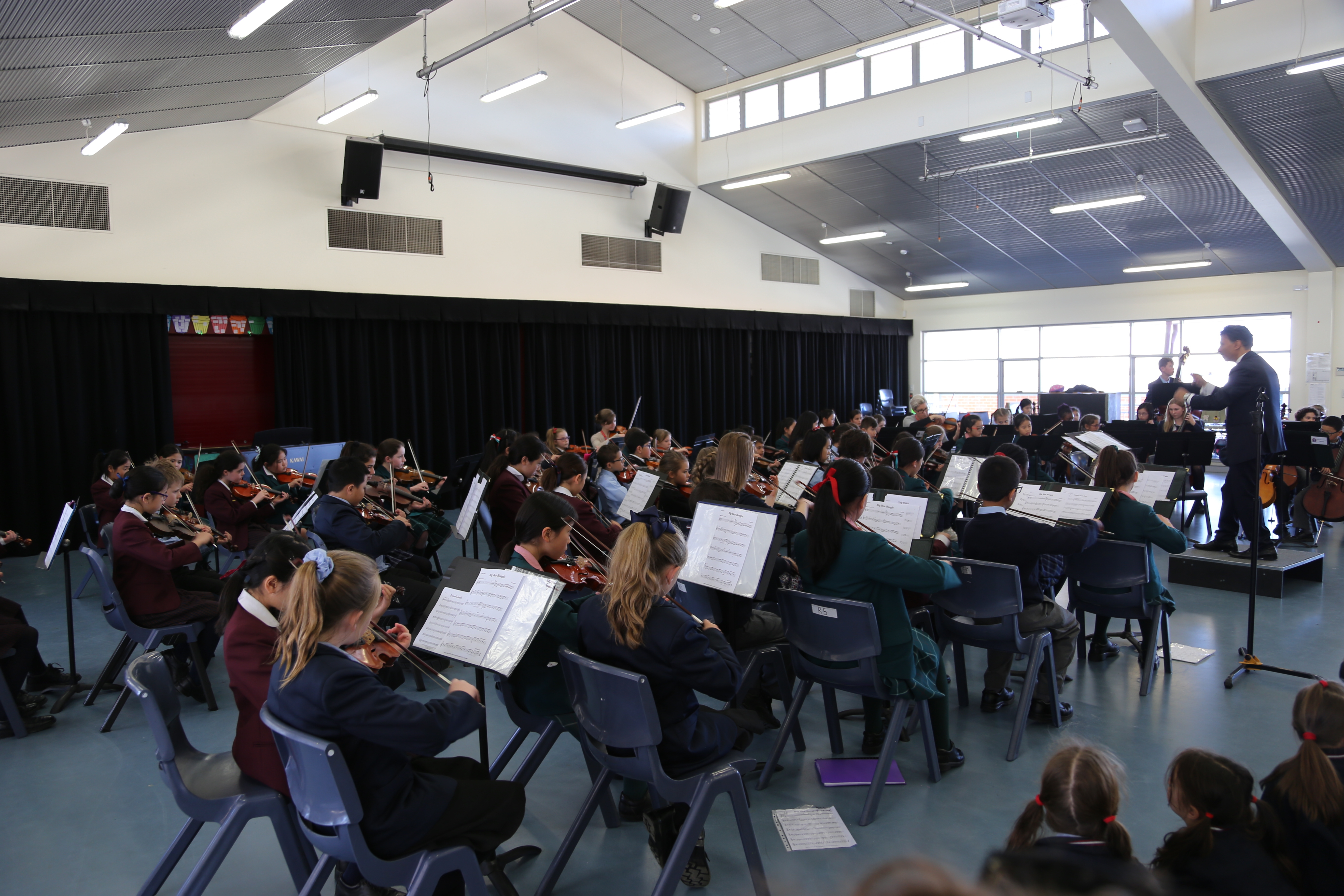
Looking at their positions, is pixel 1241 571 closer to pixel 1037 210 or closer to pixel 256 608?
pixel 256 608

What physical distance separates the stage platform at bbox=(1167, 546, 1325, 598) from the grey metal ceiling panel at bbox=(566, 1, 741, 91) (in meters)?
9.51

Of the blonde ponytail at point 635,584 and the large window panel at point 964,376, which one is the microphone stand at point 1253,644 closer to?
the blonde ponytail at point 635,584

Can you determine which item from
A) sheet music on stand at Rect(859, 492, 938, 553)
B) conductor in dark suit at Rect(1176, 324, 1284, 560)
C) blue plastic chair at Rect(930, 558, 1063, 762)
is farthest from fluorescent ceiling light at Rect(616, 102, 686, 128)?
blue plastic chair at Rect(930, 558, 1063, 762)

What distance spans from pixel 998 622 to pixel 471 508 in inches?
119

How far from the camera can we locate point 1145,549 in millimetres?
3982

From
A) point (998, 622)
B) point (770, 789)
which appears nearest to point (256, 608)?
point (770, 789)

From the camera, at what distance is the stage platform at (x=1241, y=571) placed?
228 inches

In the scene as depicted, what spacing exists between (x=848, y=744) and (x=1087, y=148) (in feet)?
28.3

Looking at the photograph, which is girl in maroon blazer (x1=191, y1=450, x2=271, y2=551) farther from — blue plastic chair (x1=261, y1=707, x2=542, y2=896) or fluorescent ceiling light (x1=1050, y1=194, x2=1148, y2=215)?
fluorescent ceiling light (x1=1050, y1=194, x2=1148, y2=215)

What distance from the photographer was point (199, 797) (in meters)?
2.28

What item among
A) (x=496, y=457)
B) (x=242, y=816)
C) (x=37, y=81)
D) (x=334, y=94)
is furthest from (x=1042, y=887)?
(x=334, y=94)

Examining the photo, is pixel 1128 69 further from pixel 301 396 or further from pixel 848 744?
pixel 301 396

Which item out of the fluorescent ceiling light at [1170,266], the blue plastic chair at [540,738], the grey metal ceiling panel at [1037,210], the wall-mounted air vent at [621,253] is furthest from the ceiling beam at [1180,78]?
the blue plastic chair at [540,738]

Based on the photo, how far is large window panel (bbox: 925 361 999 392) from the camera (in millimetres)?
16344
